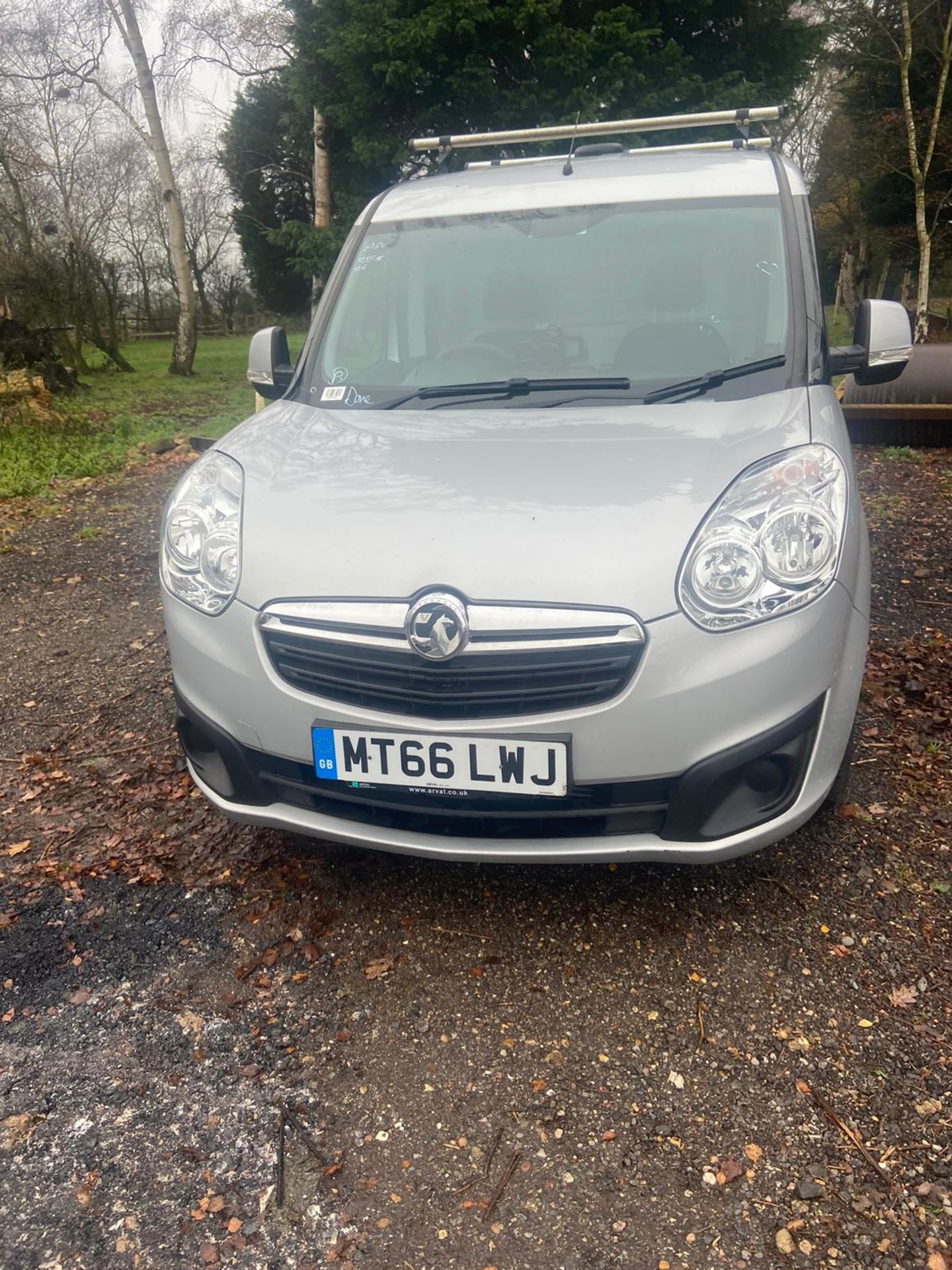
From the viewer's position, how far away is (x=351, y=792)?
87.5 inches

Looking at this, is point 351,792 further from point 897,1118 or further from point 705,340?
point 705,340

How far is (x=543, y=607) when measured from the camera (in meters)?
2.03

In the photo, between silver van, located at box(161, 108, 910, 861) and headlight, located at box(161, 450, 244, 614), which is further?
headlight, located at box(161, 450, 244, 614)

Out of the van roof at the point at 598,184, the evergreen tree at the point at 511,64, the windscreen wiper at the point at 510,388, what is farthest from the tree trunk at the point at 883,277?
the windscreen wiper at the point at 510,388

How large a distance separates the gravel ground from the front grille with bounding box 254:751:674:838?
39 centimetres

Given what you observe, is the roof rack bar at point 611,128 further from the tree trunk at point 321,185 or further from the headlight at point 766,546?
the tree trunk at point 321,185

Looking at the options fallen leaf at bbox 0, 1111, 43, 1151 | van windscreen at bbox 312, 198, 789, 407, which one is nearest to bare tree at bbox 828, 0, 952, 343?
van windscreen at bbox 312, 198, 789, 407

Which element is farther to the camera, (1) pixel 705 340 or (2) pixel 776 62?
(2) pixel 776 62

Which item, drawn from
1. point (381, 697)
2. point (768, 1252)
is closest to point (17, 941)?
point (381, 697)

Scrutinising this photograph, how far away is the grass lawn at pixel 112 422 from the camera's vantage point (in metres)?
8.77

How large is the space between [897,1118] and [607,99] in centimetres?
1175

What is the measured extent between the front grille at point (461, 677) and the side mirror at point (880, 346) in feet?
5.39

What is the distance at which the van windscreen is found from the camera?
2.96m

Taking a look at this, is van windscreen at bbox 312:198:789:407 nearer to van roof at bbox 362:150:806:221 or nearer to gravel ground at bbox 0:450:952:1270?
van roof at bbox 362:150:806:221
